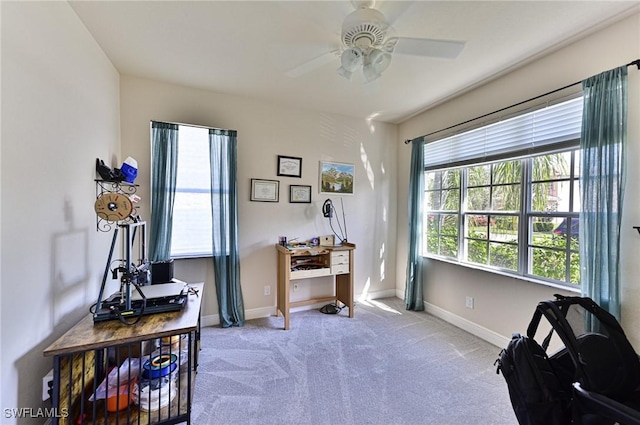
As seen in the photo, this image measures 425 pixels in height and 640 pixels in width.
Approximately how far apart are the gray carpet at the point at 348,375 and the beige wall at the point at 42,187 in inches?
38.5

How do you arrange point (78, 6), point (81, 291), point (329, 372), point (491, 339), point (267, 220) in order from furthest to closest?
point (267, 220) < point (491, 339) < point (329, 372) < point (81, 291) < point (78, 6)

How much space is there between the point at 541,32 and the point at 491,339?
8.74 ft

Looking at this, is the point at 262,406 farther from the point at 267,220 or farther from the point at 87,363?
the point at 267,220

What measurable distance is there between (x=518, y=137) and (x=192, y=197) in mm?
3290

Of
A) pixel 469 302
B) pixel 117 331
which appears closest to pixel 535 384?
pixel 469 302

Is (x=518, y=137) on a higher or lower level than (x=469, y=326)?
higher

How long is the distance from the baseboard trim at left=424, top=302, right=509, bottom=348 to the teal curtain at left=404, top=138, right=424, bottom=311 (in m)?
0.17

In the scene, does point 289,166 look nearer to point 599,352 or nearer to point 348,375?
point 348,375

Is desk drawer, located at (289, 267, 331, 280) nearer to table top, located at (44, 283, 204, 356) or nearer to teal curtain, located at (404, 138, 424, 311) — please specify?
teal curtain, located at (404, 138, 424, 311)

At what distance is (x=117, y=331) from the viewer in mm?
1377

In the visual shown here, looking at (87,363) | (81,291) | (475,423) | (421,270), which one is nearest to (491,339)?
(421,270)

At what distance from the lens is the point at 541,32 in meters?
1.85

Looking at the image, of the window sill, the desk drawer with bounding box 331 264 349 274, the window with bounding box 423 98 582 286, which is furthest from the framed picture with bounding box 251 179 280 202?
the window sill

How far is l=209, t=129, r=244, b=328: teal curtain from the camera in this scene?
2.80 m
